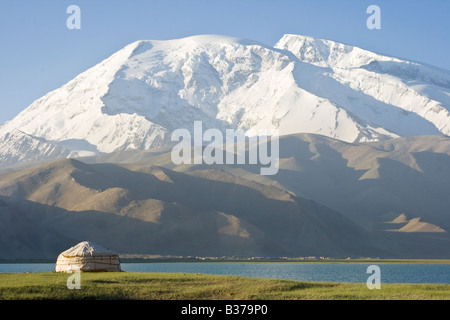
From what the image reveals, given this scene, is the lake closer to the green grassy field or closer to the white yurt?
the white yurt

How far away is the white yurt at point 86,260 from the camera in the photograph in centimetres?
7381

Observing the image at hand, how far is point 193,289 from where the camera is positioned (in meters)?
55.0

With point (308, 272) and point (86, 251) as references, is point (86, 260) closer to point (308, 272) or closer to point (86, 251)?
point (86, 251)

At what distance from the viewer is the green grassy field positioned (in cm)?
5106

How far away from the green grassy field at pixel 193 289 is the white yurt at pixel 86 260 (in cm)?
1151

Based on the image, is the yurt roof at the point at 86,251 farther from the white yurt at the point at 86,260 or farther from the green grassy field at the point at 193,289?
the green grassy field at the point at 193,289

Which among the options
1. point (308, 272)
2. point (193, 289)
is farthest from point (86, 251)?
point (308, 272)

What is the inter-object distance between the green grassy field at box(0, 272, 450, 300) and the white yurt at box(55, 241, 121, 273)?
37.8 ft

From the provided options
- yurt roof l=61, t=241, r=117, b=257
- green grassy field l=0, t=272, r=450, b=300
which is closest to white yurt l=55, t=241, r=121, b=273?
yurt roof l=61, t=241, r=117, b=257

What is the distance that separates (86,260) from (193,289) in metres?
22.0
